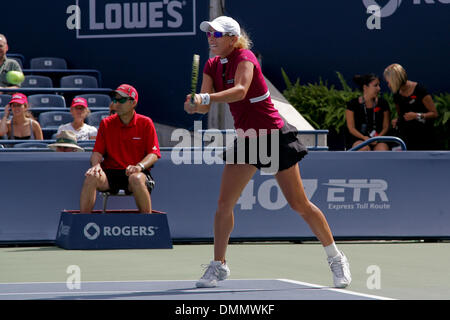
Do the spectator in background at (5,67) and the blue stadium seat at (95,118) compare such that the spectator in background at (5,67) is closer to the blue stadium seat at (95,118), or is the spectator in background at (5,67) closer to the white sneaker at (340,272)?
the blue stadium seat at (95,118)

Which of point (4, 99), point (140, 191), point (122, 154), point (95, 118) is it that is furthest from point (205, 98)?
point (4, 99)

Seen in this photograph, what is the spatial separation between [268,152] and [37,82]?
31.6 feet

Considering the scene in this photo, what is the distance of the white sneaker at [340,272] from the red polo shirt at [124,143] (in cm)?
375

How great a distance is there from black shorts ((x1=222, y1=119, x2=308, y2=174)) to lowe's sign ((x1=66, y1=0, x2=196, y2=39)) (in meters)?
9.70

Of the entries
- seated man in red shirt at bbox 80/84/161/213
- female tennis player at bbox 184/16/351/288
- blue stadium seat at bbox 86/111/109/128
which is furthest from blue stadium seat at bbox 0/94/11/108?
female tennis player at bbox 184/16/351/288

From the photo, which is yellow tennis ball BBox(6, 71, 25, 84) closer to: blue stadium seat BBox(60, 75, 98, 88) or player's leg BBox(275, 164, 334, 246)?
blue stadium seat BBox(60, 75, 98, 88)

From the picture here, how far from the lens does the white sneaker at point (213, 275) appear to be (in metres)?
6.79

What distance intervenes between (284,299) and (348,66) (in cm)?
1088

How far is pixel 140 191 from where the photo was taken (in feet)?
32.3

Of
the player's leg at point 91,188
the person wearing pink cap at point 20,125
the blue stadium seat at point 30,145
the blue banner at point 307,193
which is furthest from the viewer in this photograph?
the person wearing pink cap at point 20,125

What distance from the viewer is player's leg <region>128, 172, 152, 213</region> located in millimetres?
9805

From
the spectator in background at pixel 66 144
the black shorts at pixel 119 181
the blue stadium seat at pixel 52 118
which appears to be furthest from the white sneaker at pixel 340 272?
the blue stadium seat at pixel 52 118

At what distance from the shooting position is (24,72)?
16.3 meters

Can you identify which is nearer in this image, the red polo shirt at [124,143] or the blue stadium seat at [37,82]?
the red polo shirt at [124,143]
